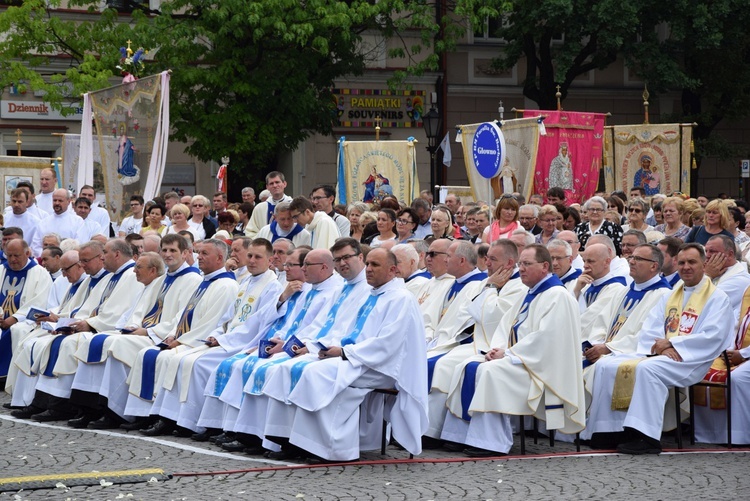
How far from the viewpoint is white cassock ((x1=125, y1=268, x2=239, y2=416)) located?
10719 mm

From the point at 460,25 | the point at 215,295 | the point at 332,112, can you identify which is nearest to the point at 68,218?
the point at 215,295

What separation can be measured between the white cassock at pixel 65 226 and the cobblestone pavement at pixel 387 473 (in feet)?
19.4

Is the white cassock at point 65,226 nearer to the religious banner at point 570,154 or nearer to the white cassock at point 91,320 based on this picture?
the white cassock at point 91,320

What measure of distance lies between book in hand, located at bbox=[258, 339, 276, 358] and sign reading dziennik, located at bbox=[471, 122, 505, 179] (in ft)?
14.6

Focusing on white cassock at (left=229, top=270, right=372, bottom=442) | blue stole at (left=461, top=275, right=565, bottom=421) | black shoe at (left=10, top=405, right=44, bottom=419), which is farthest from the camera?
black shoe at (left=10, top=405, right=44, bottom=419)

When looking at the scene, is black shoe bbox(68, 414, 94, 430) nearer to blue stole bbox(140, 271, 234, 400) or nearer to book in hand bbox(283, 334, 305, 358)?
blue stole bbox(140, 271, 234, 400)

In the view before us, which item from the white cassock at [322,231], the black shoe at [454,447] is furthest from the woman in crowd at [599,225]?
the black shoe at [454,447]

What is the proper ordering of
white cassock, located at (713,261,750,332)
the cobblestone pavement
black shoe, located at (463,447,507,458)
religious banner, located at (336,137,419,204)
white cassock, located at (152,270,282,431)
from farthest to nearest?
religious banner, located at (336,137,419,204) → white cassock, located at (152,270,282,431) → white cassock, located at (713,261,750,332) → black shoe, located at (463,447,507,458) → the cobblestone pavement

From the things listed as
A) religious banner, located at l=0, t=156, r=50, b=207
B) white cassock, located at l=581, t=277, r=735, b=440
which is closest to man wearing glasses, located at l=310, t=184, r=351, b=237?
white cassock, located at l=581, t=277, r=735, b=440

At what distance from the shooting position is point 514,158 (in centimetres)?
1869

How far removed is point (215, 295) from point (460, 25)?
17779 mm

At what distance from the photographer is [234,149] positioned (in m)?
23.3

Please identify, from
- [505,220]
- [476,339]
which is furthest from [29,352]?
[505,220]

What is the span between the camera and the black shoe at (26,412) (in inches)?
449
